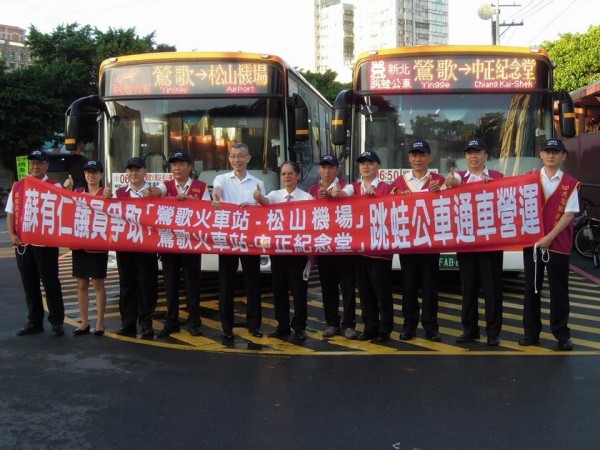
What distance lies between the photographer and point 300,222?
6.32 m

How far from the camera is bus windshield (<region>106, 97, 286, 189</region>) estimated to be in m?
8.47

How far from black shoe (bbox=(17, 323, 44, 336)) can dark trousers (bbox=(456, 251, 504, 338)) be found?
13.8 feet

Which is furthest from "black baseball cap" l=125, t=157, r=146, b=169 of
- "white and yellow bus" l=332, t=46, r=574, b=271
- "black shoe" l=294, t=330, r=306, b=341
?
"white and yellow bus" l=332, t=46, r=574, b=271

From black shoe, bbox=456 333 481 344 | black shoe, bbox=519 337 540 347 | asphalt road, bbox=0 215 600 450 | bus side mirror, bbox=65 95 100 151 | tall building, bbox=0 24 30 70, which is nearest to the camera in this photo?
asphalt road, bbox=0 215 600 450

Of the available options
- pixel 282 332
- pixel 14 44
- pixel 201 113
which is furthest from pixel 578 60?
pixel 14 44

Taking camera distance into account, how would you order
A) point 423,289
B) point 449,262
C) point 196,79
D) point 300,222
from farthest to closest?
point 196,79 < point 449,262 < point 300,222 < point 423,289

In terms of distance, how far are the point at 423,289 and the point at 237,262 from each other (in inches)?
70.6

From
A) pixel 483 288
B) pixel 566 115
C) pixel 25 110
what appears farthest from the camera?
pixel 25 110

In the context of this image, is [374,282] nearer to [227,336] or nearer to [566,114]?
[227,336]

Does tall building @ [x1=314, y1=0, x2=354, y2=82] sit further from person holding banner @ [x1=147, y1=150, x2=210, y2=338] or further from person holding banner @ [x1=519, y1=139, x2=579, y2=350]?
person holding banner @ [x1=519, y1=139, x2=579, y2=350]

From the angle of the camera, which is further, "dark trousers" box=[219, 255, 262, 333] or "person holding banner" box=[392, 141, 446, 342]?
"dark trousers" box=[219, 255, 262, 333]

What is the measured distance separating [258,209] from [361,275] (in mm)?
1188

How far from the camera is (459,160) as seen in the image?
827cm

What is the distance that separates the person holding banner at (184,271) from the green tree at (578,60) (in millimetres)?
23921
